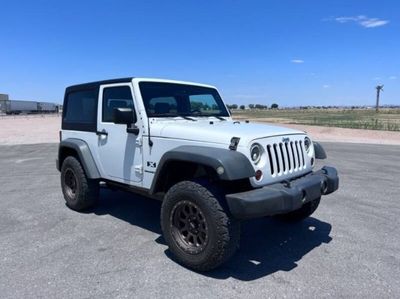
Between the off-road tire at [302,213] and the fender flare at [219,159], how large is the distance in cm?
199

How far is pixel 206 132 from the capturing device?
4082 millimetres

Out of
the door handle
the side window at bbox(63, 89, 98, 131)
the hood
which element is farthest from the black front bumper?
the side window at bbox(63, 89, 98, 131)

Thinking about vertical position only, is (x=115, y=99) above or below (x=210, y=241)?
above

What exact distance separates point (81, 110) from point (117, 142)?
1359 mm

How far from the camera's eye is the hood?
3916mm

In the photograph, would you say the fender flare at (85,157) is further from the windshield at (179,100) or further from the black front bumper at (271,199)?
the black front bumper at (271,199)

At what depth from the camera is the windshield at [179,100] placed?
4934 mm

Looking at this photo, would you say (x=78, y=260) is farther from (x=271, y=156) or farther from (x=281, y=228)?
(x=281, y=228)

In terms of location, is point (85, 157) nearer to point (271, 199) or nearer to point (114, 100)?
point (114, 100)

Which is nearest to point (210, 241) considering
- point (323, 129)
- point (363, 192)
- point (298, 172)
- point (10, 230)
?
point (298, 172)

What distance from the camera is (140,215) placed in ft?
19.5

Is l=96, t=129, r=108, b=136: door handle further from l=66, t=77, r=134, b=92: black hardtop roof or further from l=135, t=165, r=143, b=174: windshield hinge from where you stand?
l=135, t=165, r=143, b=174: windshield hinge

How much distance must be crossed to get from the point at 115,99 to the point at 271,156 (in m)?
2.46

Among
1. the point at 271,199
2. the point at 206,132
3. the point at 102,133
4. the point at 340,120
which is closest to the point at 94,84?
the point at 102,133
